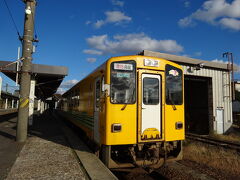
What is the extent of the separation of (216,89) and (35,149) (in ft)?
39.2

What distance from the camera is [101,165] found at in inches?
198

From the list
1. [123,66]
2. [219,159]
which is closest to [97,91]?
[123,66]

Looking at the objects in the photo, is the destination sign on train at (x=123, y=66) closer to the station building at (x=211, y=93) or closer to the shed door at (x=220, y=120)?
the station building at (x=211, y=93)

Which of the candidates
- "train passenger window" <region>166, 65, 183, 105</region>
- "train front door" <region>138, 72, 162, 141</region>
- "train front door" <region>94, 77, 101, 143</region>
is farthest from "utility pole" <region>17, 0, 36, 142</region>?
"train passenger window" <region>166, 65, 183, 105</region>

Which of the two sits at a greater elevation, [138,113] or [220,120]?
[138,113]

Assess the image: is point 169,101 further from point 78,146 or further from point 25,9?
point 25,9

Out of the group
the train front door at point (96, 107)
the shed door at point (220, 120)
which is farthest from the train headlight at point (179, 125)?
the shed door at point (220, 120)

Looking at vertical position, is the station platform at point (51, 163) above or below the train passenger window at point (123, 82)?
below

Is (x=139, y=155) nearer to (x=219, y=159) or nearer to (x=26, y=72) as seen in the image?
(x=219, y=159)

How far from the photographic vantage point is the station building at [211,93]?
12922 mm

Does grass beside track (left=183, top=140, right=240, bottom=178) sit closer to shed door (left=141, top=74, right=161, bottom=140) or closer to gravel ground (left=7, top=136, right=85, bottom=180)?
shed door (left=141, top=74, right=161, bottom=140)

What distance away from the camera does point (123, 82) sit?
16.6 feet

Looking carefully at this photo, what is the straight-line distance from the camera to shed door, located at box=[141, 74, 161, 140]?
16.8ft

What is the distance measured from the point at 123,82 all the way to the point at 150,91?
78 cm
